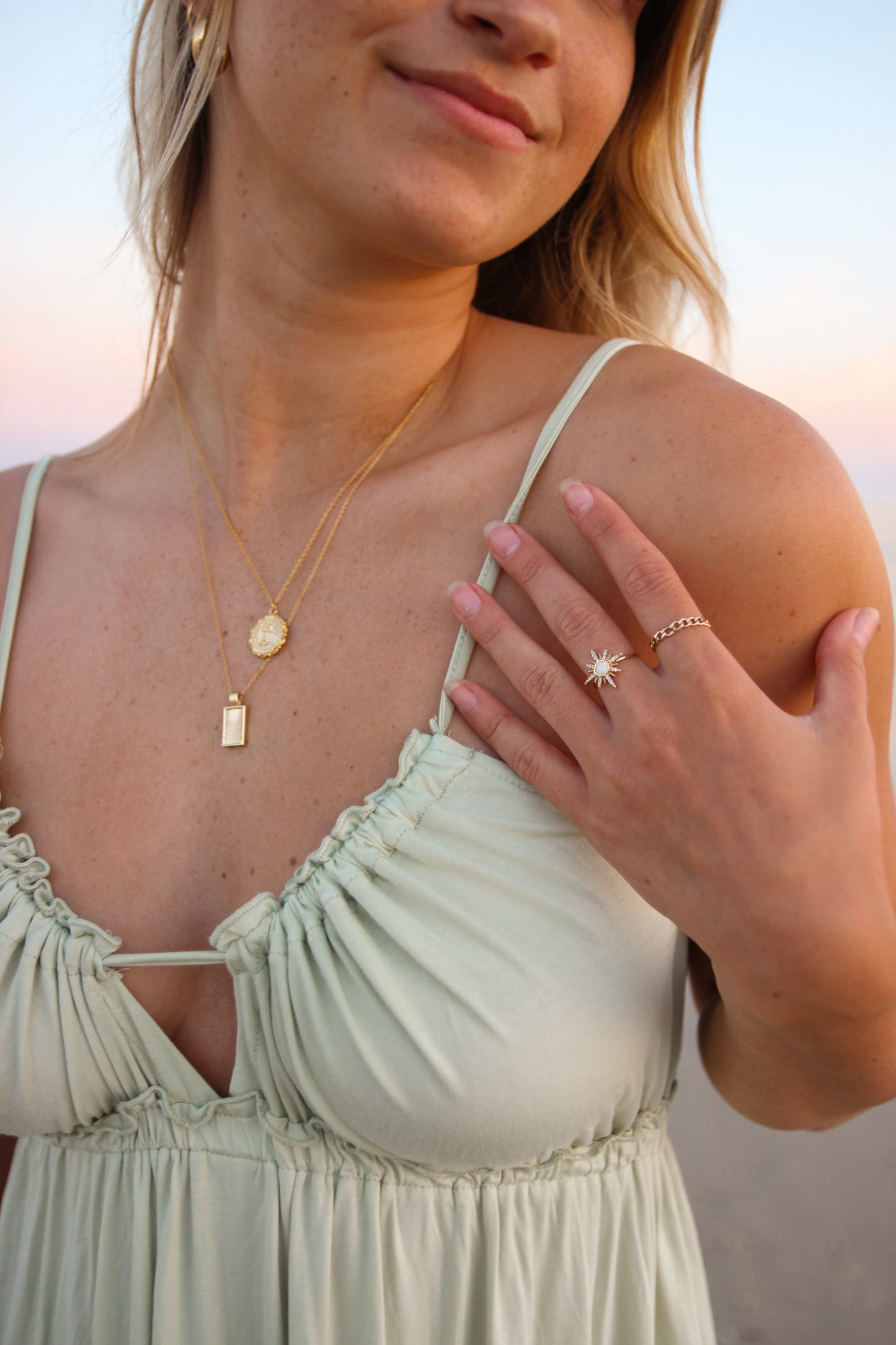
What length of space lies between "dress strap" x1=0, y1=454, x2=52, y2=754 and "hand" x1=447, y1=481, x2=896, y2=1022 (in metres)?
0.75

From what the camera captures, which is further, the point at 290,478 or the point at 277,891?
the point at 290,478

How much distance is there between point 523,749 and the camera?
1.01 metres

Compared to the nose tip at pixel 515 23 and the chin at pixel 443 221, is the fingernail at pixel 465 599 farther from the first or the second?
the nose tip at pixel 515 23

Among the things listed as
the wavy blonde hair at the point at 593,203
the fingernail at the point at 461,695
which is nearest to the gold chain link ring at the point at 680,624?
the fingernail at the point at 461,695

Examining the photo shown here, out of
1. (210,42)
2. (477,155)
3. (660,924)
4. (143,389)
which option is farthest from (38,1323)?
(210,42)

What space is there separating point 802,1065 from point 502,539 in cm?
62

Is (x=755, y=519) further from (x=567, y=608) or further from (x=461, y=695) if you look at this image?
(x=461, y=695)

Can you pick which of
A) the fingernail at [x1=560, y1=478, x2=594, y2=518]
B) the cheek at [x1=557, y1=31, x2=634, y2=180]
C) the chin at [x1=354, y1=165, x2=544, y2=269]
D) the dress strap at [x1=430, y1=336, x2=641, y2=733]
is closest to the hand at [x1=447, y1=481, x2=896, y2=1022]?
the fingernail at [x1=560, y1=478, x2=594, y2=518]

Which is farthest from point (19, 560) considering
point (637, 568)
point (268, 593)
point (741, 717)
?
point (741, 717)

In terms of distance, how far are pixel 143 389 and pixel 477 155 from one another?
0.78 metres

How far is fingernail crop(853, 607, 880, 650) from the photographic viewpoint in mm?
948

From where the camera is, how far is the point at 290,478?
1333 millimetres

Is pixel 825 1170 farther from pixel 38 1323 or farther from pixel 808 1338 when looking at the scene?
pixel 38 1323

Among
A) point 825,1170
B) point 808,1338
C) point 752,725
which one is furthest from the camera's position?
point 825,1170
